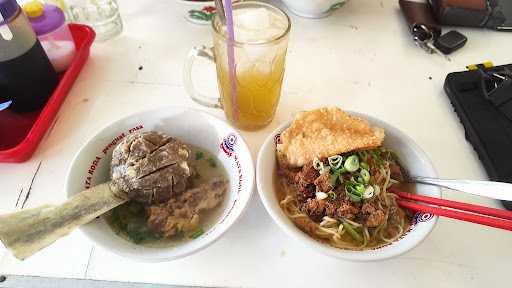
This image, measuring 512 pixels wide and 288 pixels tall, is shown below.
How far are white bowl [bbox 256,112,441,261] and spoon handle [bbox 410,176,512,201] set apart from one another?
0.06 ft

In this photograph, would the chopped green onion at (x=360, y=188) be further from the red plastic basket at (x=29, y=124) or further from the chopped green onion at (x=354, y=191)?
the red plastic basket at (x=29, y=124)

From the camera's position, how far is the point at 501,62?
1301 mm

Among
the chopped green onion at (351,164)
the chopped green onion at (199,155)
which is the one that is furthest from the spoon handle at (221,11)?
the chopped green onion at (351,164)

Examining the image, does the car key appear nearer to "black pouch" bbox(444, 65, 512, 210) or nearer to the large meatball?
"black pouch" bbox(444, 65, 512, 210)

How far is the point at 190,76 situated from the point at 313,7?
0.60 meters

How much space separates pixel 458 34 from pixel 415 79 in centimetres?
28

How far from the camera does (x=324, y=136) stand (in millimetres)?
887

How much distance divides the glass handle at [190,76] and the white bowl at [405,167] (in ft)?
0.85

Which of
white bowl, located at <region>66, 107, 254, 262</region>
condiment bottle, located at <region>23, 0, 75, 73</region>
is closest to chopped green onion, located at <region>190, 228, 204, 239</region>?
white bowl, located at <region>66, 107, 254, 262</region>

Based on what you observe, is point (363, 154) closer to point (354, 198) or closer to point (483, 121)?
point (354, 198)

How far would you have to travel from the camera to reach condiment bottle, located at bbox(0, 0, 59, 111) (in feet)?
3.09

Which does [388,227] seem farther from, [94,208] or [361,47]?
[361,47]

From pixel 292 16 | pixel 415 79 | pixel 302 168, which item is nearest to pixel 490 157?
pixel 415 79

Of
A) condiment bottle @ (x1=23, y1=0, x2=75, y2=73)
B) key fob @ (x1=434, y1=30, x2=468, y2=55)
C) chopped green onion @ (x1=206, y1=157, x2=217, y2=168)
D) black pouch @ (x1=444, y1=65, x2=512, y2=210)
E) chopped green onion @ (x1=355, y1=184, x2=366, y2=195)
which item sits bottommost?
black pouch @ (x1=444, y1=65, x2=512, y2=210)
